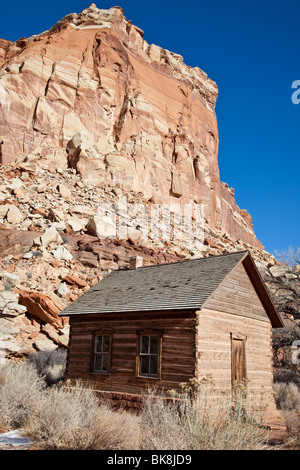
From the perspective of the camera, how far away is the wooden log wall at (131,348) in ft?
39.0

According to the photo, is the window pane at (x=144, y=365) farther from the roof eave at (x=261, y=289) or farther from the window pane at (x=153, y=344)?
the roof eave at (x=261, y=289)

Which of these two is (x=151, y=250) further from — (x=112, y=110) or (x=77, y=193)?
(x=112, y=110)

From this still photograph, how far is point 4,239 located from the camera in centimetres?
2872

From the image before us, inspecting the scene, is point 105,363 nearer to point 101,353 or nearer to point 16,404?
point 101,353

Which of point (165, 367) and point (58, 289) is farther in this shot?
point (58, 289)

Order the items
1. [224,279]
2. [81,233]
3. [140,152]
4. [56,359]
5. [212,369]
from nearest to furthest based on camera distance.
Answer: [212,369] < [224,279] < [56,359] < [81,233] < [140,152]

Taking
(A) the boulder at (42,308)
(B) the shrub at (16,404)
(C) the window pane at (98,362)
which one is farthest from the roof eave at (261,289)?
(A) the boulder at (42,308)

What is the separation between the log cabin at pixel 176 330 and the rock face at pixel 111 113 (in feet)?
108

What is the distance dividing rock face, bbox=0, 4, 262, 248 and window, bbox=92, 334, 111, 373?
33489mm

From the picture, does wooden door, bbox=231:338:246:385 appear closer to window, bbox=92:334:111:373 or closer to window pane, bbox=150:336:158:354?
window pane, bbox=150:336:158:354

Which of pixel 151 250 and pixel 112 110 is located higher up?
pixel 112 110

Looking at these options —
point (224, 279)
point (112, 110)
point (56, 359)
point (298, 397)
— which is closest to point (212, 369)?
point (224, 279)

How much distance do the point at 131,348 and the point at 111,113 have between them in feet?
159
